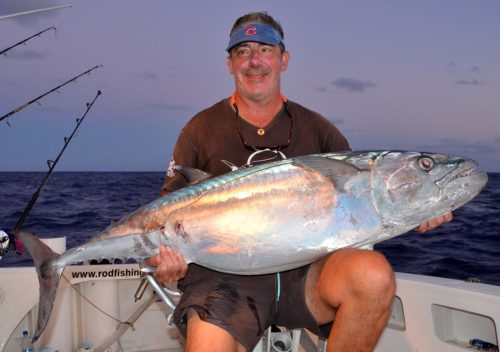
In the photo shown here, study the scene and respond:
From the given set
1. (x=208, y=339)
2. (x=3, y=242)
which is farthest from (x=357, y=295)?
(x=3, y=242)

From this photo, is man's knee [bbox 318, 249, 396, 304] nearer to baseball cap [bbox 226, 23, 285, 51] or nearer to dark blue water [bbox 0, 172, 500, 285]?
baseball cap [bbox 226, 23, 285, 51]

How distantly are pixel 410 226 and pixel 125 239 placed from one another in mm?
1287

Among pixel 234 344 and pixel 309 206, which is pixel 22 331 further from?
pixel 309 206

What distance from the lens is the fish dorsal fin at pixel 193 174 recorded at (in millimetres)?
2361

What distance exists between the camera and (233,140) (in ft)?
8.71

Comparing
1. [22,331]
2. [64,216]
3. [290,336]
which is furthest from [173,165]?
[64,216]

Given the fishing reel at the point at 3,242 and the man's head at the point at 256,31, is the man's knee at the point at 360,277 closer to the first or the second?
the man's head at the point at 256,31

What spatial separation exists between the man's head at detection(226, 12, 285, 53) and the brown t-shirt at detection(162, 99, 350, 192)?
375mm

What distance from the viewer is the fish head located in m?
2.07

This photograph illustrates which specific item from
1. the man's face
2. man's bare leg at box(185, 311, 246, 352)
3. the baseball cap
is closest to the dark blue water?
the man's face

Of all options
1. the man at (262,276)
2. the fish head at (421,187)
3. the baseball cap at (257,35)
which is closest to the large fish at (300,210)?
the fish head at (421,187)

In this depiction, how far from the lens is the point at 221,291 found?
7.59ft

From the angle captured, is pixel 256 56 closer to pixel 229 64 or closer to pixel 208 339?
pixel 229 64

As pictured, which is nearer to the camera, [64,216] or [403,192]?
[403,192]
